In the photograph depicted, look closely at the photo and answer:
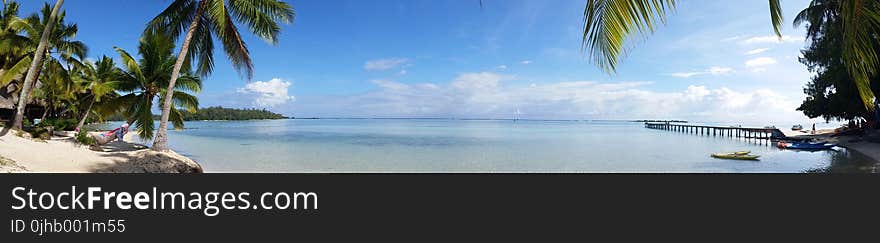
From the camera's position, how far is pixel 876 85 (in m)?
16.4

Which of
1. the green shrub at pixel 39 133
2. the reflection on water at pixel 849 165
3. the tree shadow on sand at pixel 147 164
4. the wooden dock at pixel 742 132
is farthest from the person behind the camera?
the wooden dock at pixel 742 132

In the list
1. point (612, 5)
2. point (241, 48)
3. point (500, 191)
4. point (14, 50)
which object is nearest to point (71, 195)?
point (500, 191)

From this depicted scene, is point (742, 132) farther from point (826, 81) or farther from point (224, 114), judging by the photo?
point (224, 114)

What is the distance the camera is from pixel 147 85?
41.1ft

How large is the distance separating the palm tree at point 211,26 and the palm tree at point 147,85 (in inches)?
74.8

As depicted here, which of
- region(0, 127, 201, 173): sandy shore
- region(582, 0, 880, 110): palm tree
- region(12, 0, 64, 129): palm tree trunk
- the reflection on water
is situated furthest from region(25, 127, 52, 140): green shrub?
the reflection on water

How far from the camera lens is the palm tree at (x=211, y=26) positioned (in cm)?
939

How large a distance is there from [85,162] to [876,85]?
1143 inches

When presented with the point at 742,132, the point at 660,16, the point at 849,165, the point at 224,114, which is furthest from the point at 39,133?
the point at 224,114

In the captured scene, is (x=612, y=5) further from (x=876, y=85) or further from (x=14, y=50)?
(x=876, y=85)

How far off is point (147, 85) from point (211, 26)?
430cm

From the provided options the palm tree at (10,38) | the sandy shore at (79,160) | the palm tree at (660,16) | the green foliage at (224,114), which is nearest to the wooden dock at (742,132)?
the palm tree at (660,16)

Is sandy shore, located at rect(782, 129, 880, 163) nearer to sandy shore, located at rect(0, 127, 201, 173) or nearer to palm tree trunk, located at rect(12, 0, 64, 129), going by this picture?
sandy shore, located at rect(0, 127, 201, 173)

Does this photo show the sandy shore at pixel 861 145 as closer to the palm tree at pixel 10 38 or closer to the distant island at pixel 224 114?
the palm tree at pixel 10 38
